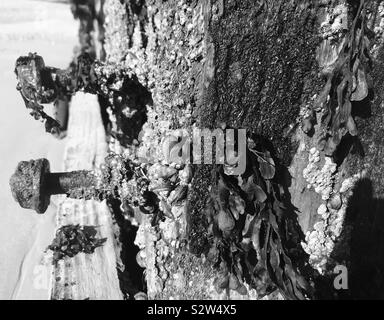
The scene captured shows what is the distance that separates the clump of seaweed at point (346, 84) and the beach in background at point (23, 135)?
4.69 feet

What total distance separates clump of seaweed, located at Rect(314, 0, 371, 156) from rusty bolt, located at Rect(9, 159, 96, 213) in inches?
35.5

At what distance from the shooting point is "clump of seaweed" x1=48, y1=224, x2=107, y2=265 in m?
1.98

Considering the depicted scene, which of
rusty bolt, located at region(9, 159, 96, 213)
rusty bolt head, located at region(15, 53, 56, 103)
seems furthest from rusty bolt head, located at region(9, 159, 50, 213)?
rusty bolt head, located at region(15, 53, 56, 103)

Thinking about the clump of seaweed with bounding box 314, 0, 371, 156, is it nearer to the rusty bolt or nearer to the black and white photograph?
the black and white photograph

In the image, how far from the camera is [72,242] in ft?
6.58

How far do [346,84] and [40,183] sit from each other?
1150mm

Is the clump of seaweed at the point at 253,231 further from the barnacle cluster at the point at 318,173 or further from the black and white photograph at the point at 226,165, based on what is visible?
the barnacle cluster at the point at 318,173

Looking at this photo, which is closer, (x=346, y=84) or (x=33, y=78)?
(x=346, y=84)

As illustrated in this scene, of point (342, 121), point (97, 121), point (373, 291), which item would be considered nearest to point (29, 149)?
point (97, 121)

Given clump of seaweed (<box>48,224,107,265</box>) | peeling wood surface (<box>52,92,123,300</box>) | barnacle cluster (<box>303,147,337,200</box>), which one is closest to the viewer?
barnacle cluster (<box>303,147,337,200</box>)

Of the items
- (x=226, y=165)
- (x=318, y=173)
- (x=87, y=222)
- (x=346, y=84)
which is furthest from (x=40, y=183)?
(x=346, y=84)

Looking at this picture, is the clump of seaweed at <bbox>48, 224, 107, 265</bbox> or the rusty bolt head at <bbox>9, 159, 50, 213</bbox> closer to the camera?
the rusty bolt head at <bbox>9, 159, 50, 213</bbox>

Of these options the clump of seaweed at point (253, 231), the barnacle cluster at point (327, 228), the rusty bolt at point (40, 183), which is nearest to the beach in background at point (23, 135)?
the rusty bolt at point (40, 183)

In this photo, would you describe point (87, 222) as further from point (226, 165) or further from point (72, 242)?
point (226, 165)
